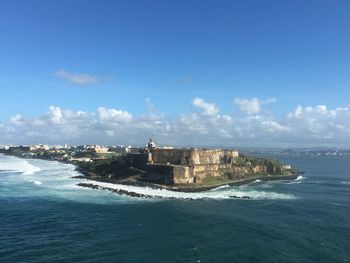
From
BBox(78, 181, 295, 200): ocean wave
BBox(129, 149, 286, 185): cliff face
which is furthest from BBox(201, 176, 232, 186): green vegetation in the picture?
BBox(78, 181, 295, 200): ocean wave

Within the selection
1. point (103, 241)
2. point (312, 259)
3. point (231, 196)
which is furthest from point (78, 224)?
point (231, 196)

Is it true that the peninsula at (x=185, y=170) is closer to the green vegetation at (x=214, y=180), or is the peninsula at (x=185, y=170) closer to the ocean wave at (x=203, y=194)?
the green vegetation at (x=214, y=180)

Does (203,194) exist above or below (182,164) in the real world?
below

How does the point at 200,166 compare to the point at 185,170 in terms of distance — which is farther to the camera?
the point at 200,166

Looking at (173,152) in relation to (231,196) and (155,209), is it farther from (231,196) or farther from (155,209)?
(155,209)

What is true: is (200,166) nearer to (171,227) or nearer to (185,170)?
(185,170)

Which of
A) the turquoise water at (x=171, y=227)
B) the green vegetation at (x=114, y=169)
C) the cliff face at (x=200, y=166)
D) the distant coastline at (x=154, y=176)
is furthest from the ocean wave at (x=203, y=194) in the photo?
the green vegetation at (x=114, y=169)

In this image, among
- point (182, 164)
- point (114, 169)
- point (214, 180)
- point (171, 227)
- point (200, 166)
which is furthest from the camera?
Result: point (114, 169)

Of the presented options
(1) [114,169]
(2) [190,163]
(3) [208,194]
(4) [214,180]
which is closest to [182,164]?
(2) [190,163]
